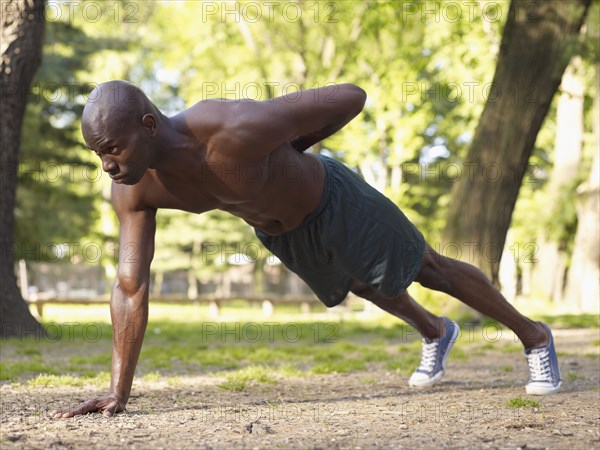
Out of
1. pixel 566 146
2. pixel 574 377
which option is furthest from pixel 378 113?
pixel 574 377

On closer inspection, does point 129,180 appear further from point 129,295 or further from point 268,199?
point 268,199

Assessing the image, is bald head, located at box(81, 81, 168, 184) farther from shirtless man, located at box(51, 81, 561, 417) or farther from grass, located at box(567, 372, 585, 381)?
grass, located at box(567, 372, 585, 381)

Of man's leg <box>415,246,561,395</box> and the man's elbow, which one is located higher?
the man's elbow

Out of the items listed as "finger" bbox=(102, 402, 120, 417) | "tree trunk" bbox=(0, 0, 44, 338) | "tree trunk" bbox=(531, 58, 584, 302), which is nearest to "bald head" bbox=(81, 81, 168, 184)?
"finger" bbox=(102, 402, 120, 417)

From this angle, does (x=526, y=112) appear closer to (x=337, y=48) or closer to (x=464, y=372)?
(x=464, y=372)

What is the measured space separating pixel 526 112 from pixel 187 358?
5718mm

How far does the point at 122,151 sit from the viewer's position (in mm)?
3195

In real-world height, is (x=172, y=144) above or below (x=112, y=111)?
below

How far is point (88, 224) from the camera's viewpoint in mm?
19188

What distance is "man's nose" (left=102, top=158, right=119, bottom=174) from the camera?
319cm

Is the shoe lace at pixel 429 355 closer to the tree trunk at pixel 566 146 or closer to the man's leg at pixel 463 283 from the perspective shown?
the man's leg at pixel 463 283

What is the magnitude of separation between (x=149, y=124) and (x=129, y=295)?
857 mm

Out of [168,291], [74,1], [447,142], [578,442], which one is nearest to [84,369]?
[578,442]

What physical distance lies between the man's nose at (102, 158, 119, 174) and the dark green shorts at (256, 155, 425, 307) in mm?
1098
